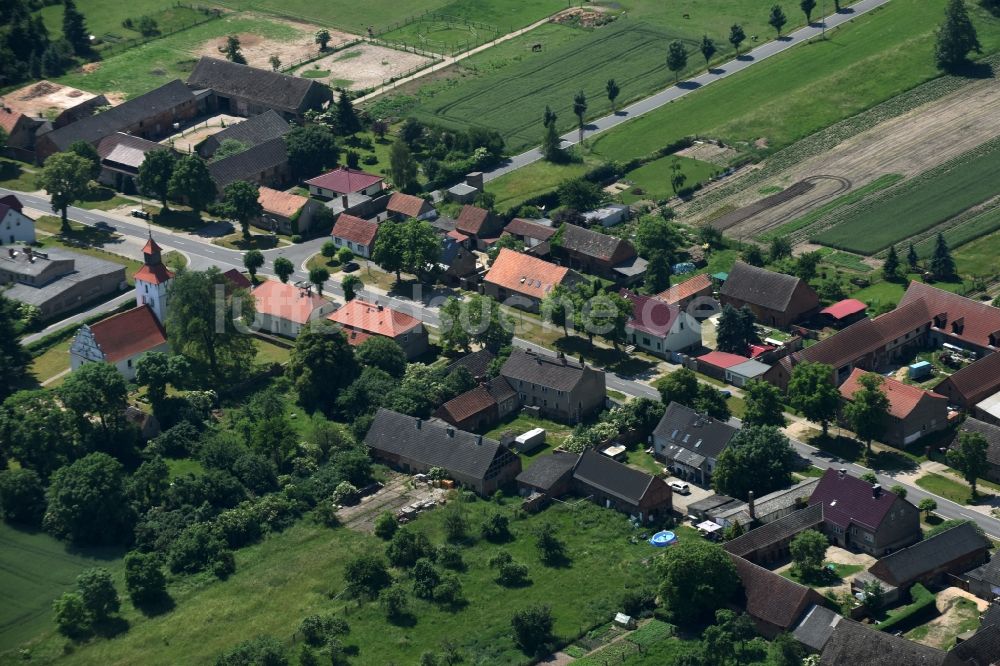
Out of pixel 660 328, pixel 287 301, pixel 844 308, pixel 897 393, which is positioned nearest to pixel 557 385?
pixel 660 328

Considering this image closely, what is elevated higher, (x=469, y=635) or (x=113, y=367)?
(x=113, y=367)

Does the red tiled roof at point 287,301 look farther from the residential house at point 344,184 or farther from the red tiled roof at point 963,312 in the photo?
the red tiled roof at point 963,312

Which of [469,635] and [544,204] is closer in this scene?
[469,635]

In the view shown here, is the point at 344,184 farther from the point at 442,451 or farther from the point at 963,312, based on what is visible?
the point at 963,312

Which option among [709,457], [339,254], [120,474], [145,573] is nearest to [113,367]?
[120,474]

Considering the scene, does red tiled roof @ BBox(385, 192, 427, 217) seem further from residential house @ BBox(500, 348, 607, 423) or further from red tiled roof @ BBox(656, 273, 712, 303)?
residential house @ BBox(500, 348, 607, 423)

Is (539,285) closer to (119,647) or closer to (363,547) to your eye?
(363,547)

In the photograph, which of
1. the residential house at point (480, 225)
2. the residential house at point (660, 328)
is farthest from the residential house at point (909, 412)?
the residential house at point (480, 225)
